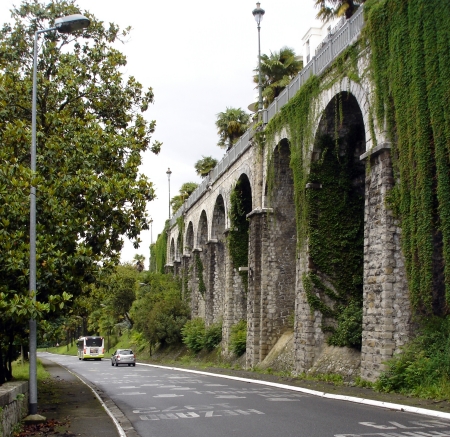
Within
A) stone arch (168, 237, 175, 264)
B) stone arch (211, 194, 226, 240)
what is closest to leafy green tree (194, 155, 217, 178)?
stone arch (168, 237, 175, 264)

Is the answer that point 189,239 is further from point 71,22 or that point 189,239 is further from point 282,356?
point 71,22

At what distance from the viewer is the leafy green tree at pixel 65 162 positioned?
43.0 ft

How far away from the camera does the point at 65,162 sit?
15.6 meters

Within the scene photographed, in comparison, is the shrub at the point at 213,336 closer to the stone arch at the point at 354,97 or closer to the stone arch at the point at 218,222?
the stone arch at the point at 218,222

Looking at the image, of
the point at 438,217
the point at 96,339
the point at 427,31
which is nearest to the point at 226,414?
the point at 438,217

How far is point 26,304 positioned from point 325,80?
13524 millimetres

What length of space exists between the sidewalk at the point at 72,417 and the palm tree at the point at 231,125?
31872 mm

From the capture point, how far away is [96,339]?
65.0m

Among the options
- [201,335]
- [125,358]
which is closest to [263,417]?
[201,335]

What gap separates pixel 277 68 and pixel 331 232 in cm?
1921

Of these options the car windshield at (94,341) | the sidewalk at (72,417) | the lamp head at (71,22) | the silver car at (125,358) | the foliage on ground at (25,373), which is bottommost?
the car windshield at (94,341)

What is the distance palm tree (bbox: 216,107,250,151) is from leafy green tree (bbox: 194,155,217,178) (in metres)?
8.61

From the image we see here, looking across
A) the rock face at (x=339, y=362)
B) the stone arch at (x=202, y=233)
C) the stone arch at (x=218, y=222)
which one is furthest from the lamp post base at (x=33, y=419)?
the stone arch at (x=202, y=233)

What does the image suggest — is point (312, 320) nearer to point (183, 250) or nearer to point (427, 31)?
point (427, 31)
